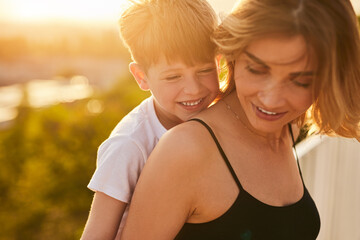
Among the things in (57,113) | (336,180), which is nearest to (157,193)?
(336,180)

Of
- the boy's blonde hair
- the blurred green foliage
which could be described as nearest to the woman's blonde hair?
the boy's blonde hair

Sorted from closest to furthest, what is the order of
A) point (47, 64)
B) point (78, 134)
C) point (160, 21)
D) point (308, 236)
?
point (308, 236), point (160, 21), point (78, 134), point (47, 64)

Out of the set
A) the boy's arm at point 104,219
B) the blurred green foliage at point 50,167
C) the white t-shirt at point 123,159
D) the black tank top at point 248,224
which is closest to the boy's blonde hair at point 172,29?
the white t-shirt at point 123,159

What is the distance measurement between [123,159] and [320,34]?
2.85ft

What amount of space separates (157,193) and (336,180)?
2.46 meters

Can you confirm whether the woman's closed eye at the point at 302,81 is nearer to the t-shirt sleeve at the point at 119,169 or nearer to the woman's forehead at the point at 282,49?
the woman's forehead at the point at 282,49

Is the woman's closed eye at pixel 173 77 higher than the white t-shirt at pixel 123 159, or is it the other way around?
the woman's closed eye at pixel 173 77

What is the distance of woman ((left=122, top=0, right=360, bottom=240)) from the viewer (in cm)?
145

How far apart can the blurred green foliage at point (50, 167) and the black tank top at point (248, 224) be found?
5.05m

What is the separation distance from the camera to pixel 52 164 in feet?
25.5

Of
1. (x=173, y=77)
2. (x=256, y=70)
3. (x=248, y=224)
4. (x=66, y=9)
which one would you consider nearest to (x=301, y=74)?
(x=256, y=70)

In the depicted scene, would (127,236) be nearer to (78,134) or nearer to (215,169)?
(215,169)

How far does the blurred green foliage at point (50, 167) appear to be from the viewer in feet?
21.9

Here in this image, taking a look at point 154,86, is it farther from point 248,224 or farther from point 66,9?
point 66,9
